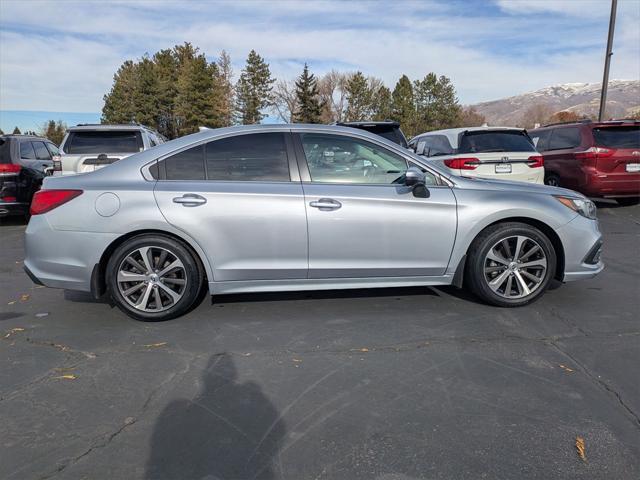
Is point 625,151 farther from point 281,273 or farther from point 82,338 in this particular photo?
point 82,338

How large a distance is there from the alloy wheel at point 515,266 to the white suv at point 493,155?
3.75 meters

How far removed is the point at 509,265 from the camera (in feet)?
14.5

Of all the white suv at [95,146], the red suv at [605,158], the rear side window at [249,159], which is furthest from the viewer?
the red suv at [605,158]

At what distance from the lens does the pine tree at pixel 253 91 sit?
58.6 m

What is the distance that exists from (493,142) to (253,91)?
5458 cm

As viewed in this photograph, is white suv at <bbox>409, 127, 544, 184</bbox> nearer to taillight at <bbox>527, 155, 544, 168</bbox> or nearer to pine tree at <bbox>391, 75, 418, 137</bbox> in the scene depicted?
taillight at <bbox>527, 155, 544, 168</bbox>

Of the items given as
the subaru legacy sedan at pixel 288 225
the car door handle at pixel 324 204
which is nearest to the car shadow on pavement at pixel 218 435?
the subaru legacy sedan at pixel 288 225

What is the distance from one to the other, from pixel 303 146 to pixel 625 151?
813 centimetres

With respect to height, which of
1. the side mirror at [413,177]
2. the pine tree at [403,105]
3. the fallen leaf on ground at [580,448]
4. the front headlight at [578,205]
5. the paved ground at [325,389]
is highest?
the pine tree at [403,105]

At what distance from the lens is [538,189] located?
15.0ft

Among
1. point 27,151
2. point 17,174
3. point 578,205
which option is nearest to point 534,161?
point 578,205

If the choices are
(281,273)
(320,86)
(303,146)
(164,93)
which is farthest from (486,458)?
(320,86)

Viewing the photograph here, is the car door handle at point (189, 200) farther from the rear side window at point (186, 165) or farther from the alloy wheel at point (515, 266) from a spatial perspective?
the alloy wheel at point (515, 266)

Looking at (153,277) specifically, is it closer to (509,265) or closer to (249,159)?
(249,159)
